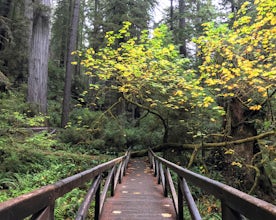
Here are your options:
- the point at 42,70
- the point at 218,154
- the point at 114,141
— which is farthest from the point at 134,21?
the point at 218,154

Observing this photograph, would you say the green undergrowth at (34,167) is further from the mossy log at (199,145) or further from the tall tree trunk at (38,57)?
the tall tree trunk at (38,57)

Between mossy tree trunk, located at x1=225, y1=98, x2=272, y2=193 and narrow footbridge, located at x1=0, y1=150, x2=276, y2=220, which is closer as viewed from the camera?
narrow footbridge, located at x1=0, y1=150, x2=276, y2=220

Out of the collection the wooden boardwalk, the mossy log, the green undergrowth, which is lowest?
the wooden boardwalk

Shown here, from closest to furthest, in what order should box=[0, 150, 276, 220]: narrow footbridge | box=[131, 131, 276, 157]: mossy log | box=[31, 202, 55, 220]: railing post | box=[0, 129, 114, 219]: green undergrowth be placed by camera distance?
box=[0, 150, 276, 220]: narrow footbridge → box=[31, 202, 55, 220]: railing post → box=[0, 129, 114, 219]: green undergrowth → box=[131, 131, 276, 157]: mossy log

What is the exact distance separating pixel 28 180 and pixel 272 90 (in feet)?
25.3

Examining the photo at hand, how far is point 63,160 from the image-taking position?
1050 centimetres

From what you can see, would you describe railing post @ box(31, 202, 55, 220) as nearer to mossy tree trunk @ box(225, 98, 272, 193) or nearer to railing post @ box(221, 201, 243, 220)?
railing post @ box(221, 201, 243, 220)

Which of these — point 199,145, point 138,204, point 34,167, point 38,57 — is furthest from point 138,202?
point 38,57

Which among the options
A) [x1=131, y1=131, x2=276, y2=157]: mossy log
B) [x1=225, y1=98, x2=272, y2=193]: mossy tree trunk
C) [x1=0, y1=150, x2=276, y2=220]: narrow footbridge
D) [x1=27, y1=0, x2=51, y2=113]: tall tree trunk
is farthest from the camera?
[x1=27, y1=0, x2=51, y2=113]: tall tree trunk

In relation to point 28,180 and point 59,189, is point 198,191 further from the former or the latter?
point 59,189

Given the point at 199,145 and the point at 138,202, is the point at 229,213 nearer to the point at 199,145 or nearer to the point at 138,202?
the point at 138,202

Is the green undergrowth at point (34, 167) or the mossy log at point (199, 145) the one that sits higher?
the mossy log at point (199, 145)

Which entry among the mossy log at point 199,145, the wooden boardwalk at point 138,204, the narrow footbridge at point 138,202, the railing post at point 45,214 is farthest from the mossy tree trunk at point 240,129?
the railing post at point 45,214

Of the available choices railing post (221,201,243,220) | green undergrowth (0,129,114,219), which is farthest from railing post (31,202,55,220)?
green undergrowth (0,129,114,219)
